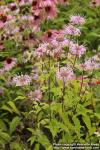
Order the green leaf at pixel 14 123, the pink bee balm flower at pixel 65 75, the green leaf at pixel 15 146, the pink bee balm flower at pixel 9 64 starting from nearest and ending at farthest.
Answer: the pink bee balm flower at pixel 65 75 → the green leaf at pixel 15 146 → the green leaf at pixel 14 123 → the pink bee balm flower at pixel 9 64

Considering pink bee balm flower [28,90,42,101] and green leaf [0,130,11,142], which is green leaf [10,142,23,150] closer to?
green leaf [0,130,11,142]

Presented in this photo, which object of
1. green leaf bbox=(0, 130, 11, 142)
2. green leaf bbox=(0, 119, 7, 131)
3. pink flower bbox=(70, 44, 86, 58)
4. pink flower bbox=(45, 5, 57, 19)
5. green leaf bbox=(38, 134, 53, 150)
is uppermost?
pink flower bbox=(70, 44, 86, 58)

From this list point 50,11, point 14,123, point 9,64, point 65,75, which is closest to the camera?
point 65,75

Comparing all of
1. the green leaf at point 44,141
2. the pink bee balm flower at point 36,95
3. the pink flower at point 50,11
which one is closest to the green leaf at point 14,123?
the pink bee balm flower at point 36,95

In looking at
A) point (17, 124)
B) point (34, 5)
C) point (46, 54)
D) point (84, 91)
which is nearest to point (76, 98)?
point (84, 91)

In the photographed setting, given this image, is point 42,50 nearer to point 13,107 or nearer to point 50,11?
point 13,107

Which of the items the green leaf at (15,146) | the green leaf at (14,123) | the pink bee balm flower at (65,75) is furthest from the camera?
the green leaf at (14,123)

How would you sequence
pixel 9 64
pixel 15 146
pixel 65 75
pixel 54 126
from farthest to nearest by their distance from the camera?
pixel 9 64
pixel 15 146
pixel 54 126
pixel 65 75

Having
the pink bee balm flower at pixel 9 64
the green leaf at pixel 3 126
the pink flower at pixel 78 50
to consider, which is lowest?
the green leaf at pixel 3 126

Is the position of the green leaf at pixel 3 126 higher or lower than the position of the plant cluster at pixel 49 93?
lower

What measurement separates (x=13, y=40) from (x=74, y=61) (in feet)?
6.38

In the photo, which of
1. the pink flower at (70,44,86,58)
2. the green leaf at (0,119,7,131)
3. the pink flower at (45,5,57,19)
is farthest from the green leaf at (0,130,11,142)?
the pink flower at (45,5,57,19)

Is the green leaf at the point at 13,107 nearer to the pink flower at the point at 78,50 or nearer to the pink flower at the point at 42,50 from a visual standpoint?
the pink flower at the point at 42,50

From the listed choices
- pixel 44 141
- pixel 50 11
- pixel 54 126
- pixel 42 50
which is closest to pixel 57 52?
pixel 42 50
